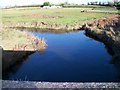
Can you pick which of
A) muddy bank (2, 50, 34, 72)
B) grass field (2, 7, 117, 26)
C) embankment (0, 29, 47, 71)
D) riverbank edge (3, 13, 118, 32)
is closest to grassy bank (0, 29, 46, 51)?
embankment (0, 29, 47, 71)

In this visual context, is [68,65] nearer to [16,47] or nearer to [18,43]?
[16,47]

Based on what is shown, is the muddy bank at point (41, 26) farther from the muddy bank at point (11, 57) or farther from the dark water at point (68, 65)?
the muddy bank at point (11, 57)

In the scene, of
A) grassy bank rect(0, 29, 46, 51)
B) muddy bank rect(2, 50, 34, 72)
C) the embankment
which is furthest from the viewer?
grassy bank rect(0, 29, 46, 51)

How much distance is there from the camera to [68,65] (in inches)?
723

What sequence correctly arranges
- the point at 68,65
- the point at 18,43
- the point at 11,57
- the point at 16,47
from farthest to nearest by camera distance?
the point at 18,43 → the point at 16,47 → the point at 68,65 → the point at 11,57

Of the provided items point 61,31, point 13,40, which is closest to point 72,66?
point 13,40

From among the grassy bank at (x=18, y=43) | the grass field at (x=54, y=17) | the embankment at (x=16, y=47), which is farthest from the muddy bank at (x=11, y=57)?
the grass field at (x=54, y=17)

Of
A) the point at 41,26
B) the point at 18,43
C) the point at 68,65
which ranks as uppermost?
the point at 18,43

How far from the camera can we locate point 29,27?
38625mm

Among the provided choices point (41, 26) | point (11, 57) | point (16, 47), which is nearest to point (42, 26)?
point (41, 26)

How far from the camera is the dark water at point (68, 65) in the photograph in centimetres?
1582

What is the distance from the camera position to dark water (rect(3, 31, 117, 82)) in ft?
51.9

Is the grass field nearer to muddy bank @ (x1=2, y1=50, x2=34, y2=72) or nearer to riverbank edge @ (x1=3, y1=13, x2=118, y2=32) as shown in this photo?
riverbank edge @ (x1=3, y1=13, x2=118, y2=32)

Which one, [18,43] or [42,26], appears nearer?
[18,43]
